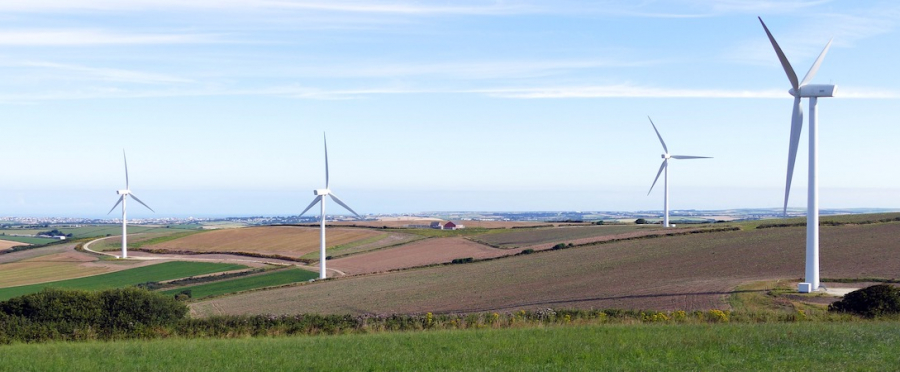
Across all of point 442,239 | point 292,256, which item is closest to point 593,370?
point 292,256

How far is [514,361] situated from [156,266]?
74532mm

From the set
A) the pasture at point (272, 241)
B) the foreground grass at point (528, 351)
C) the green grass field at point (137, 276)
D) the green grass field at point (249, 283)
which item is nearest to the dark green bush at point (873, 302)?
the foreground grass at point (528, 351)

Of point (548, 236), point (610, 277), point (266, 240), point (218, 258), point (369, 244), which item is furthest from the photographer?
point (266, 240)

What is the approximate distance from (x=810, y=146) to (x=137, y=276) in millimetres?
60948

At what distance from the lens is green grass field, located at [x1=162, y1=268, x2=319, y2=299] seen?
2264 inches

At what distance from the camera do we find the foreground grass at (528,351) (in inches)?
613

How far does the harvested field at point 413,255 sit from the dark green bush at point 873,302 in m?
43.5

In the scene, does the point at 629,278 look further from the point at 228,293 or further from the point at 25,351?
the point at 25,351

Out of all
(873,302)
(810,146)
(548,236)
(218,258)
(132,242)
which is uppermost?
(810,146)

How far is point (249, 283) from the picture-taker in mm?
61906

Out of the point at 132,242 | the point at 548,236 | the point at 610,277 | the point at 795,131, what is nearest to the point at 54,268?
the point at 132,242

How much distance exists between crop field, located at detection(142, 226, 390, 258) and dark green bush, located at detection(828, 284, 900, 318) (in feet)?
217

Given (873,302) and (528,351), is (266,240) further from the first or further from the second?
(528,351)

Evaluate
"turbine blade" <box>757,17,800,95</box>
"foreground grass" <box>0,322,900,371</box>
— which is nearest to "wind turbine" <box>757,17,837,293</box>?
"turbine blade" <box>757,17,800,95</box>
